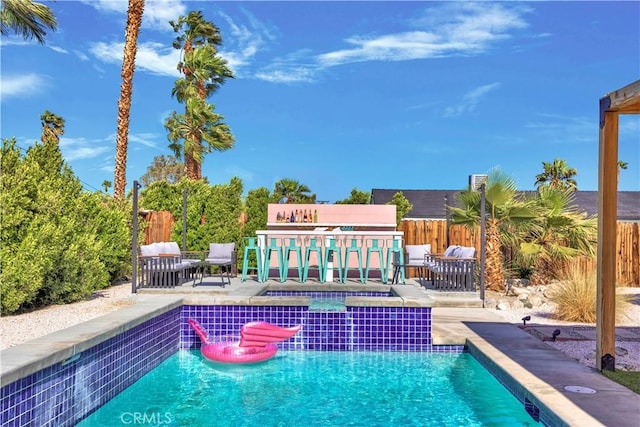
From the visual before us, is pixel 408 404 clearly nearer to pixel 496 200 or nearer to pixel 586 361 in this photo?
pixel 586 361

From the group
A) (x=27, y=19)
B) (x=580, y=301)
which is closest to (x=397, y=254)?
(x=580, y=301)

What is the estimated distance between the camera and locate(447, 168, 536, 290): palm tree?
11098mm

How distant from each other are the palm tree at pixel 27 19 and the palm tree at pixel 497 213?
34.4ft

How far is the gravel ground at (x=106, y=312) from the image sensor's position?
5438 mm

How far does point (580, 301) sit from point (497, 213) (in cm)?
378

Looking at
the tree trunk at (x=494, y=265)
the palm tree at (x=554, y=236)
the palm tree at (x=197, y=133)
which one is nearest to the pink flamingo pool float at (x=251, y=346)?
the tree trunk at (x=494, y=265)

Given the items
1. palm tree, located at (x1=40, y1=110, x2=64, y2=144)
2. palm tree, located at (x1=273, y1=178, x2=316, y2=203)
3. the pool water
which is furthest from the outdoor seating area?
palm tree, located at (x1=40, y1=110, x2=64, y2=144)

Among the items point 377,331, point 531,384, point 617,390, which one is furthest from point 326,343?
point 617,390

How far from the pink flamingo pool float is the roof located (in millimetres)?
23615

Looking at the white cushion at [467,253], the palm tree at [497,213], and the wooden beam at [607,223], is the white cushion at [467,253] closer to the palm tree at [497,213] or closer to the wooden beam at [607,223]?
the palm tree at [497,213]

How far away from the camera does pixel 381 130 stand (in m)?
21.6

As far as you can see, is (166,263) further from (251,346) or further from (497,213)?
(497,213)

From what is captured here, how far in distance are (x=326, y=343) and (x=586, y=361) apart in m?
3.12

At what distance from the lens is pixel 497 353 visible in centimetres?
557
